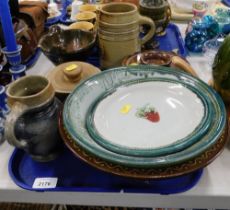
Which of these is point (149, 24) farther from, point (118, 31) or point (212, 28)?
point (212, 28)

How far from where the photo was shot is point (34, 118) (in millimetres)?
489

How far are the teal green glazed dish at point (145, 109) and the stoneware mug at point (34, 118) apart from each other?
4cm

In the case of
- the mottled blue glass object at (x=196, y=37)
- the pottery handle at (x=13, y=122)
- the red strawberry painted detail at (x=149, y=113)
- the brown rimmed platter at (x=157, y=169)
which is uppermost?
the pottery handle at (x=13, y=122)

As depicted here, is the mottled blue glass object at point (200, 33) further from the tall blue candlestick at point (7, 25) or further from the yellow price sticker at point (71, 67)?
the tall blue candlestick at point (7, 25)

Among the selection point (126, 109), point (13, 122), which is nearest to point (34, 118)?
point (13, 122)

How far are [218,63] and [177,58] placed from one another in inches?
4.9

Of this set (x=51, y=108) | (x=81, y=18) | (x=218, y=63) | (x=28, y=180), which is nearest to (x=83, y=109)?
(x=51, y=108)

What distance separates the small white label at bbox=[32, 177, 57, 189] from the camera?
1.62 feet

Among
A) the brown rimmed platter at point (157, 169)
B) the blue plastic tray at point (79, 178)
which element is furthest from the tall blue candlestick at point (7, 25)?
the brown rimmed platter at point (157, 169)

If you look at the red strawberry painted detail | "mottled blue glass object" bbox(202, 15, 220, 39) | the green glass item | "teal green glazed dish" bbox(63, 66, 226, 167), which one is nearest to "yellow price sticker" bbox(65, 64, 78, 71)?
"teal green glazed dish" bbox(63, 66, 226, 167)

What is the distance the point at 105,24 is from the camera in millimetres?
665

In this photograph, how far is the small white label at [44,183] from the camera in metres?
0.49

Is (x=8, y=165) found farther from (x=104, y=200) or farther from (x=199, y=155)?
(x=199, y=155)

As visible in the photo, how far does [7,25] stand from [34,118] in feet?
0.79
